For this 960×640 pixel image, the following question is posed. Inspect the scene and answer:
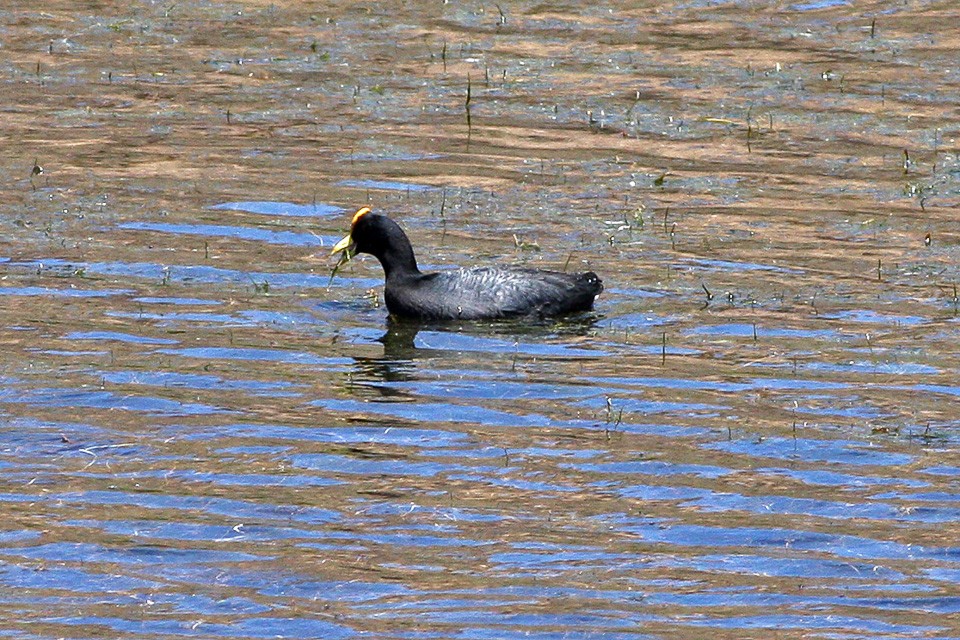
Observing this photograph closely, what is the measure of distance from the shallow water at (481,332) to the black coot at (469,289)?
0.18m

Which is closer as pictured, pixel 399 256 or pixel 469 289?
pixel 469 289

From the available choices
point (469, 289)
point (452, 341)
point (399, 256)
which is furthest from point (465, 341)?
point (399, 256)

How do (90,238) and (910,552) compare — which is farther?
(90,238)

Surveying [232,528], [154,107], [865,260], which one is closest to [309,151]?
[154,107]

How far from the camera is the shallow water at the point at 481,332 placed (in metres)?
8.64

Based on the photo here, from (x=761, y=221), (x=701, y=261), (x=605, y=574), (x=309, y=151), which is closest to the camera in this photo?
(x=605, y=574)

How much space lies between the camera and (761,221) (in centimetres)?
1599

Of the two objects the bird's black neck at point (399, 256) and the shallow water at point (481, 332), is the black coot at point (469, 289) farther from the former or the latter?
the shallow water at point (481, 332)

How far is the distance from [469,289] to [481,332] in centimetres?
33

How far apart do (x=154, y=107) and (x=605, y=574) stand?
12445 mm

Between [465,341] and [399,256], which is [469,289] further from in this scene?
[399,256]

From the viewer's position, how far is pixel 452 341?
1346 cm

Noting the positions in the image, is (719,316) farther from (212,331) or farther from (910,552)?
(910,552)

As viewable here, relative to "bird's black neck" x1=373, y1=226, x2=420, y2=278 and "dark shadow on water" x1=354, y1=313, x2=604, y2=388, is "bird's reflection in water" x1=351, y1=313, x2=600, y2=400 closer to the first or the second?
"dark shadow on water" x1=354, y1=313, x2=604, y2=388
